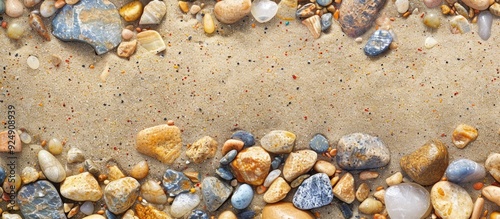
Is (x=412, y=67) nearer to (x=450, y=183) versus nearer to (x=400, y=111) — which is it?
(x=400, y=111)

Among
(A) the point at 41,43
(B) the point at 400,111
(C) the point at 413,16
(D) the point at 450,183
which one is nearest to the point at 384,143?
(B) the point at 400,111

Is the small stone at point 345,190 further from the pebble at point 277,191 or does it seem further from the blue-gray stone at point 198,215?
the blue-gray stone at point 198,215

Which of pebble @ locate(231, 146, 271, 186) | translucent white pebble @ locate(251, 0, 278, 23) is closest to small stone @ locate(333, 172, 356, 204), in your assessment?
pebble @ locate(231, 146, 271, 186)

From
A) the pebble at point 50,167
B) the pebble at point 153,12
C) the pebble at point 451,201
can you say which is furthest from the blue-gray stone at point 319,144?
the pebble at point 50,167

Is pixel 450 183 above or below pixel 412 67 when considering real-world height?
below

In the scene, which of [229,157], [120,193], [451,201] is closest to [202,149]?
[229,157]
